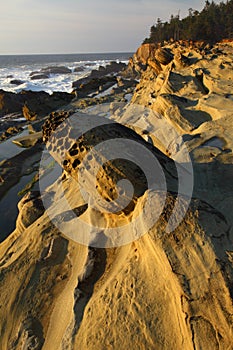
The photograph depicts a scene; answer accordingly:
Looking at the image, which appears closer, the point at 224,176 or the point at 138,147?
the point at 138,147

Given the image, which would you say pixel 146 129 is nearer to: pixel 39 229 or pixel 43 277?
pixel 39 229

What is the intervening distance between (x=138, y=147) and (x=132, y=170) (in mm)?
447

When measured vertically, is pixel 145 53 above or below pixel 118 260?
above

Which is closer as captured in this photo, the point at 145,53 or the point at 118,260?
the point at 118,260

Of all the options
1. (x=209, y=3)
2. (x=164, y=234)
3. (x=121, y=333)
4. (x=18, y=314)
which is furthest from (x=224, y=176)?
(x=209, y=3)

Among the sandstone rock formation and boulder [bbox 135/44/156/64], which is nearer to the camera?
the sandstone rock formation

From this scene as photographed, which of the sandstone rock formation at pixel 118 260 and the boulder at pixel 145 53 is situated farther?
the boulder at pixel 145 53

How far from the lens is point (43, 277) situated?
4.02 m

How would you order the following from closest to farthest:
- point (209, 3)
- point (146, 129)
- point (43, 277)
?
point (43, 277) < point (146, 129) < point (209, 3)

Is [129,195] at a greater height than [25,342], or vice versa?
[129,195]

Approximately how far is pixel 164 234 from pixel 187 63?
37.7ft

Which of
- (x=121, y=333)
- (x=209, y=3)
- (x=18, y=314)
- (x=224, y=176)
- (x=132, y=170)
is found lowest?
(x=18, y=314)

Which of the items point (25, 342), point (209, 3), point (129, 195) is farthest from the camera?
point (209, 3)

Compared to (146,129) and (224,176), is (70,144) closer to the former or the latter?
(224,176)
